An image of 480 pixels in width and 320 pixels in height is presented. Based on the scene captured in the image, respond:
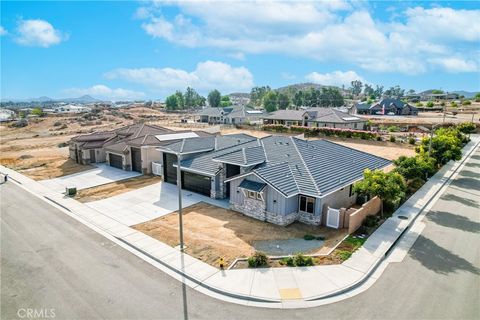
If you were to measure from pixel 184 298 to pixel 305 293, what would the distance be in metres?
5.41

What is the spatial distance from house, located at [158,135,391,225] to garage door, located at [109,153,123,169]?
10.0m

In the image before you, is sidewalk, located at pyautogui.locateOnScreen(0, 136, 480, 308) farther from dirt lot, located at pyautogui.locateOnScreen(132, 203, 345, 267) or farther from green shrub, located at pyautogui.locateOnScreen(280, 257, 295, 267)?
dirt lot, located at pyautogui.locateOnScreen(132, 203, 345, 267)

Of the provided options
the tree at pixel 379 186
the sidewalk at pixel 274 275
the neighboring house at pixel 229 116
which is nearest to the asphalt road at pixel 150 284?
the sidewalk at pixel 274 275

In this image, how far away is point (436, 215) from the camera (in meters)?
23.4

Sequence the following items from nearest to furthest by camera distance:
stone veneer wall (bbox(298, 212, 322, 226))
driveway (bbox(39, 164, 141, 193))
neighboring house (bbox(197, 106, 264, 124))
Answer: stone veneer wall (bbox(298, 212, 322, 226))
driveway (bbox(39, 164, 141, 193))
neighboring house (bbox(197, 106, 264, 124))

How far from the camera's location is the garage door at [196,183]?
27.2 meters

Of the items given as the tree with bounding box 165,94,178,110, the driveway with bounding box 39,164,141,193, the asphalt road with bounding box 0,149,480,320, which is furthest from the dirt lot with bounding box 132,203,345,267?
the tree with bounding box 165,94,178,110

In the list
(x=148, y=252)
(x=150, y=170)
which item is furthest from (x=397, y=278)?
(x=150, y=170)

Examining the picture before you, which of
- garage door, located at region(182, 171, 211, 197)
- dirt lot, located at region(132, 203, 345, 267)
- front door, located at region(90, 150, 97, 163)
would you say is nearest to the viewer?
dirt lot, located at region(132, 203, 345, 267)

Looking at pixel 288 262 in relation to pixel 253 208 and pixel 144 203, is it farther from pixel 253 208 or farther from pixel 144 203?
pixel 144 203

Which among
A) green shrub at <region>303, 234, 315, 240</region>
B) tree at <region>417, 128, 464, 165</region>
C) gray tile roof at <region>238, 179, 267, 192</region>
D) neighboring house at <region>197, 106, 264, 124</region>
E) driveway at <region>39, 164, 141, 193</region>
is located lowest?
green shrub at <region>303, 234, 315, 240</region>

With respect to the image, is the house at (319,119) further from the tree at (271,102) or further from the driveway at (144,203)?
the tree at (271,102)

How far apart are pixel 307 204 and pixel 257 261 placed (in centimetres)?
717

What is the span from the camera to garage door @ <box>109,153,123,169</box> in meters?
37.9
